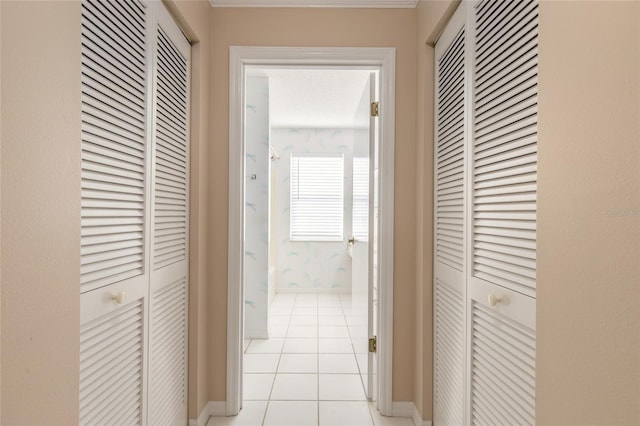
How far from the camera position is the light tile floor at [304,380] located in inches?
84.7

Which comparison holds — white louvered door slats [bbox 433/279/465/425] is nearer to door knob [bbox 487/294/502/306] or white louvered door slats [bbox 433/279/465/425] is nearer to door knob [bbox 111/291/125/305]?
door knob [bbox 487/294/502/306]

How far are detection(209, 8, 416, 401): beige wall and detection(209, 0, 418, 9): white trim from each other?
3 centimetres

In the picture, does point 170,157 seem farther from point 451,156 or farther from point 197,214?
point 451,156

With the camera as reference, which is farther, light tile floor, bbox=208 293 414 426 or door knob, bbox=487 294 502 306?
light tile floor, bbox=208 293 414 426

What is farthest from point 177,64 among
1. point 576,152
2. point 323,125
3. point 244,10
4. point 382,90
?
point 323,125

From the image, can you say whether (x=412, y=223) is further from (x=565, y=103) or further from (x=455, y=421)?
(x=565, y=103)

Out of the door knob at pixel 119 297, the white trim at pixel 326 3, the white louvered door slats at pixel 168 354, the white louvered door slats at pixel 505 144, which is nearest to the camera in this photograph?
the white louvered door slats at pixel 505 144

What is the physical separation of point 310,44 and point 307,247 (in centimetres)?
379

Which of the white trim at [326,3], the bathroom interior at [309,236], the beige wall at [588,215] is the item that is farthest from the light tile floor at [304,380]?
the white trim at [326,3]

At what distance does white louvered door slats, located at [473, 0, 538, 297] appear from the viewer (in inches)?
43.7

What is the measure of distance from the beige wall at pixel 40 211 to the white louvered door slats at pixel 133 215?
0.42 ft

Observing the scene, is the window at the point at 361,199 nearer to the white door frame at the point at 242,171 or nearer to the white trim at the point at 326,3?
the white door frame at the point at 242,171

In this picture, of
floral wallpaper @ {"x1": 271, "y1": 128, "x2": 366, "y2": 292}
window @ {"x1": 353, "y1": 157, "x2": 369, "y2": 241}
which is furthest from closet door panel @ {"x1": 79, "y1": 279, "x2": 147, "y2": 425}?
floral wallpaper @ {"x1": 271, "y1": 128, "x2": 366, "y2": 292}

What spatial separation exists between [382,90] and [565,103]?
1385mm
